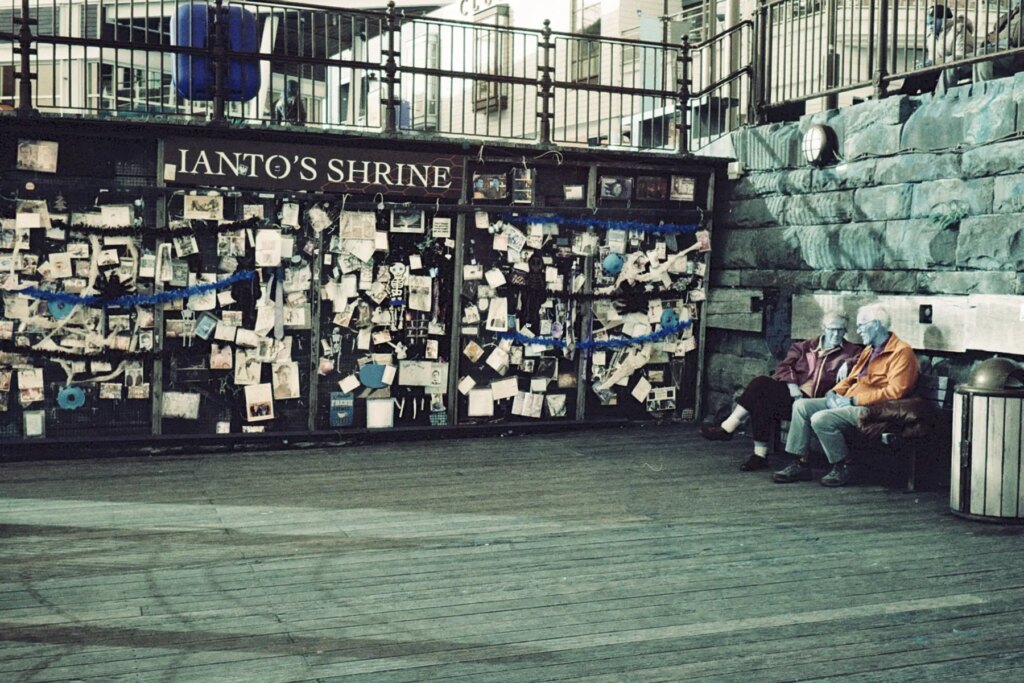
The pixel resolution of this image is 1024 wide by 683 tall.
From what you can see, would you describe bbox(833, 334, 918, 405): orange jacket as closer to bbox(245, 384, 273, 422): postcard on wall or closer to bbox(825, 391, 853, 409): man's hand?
bbox(825, 391, 853, 409): man's hand

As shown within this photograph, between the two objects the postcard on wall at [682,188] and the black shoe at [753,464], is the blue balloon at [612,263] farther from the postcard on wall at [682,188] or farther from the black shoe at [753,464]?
the black shoe at [753,464]

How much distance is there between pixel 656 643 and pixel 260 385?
5.68 metres

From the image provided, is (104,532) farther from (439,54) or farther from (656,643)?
(439,54)

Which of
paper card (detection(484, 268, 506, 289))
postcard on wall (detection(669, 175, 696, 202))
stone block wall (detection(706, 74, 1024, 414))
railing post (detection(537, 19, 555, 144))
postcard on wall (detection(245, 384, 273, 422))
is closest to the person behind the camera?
stone block wall (detection(706, 74, 1024, 414))

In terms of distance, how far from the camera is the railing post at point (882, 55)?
8961 millimetres

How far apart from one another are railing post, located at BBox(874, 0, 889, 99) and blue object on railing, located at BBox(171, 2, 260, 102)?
5.18 meters

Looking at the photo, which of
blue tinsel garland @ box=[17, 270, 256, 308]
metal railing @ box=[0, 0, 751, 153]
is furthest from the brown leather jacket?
blue tinsel garland @ box=[17, 270, 256, 308]

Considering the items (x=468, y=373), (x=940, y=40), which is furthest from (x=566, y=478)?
(x=940, y=40)

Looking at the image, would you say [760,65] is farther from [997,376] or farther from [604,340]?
[997,376]

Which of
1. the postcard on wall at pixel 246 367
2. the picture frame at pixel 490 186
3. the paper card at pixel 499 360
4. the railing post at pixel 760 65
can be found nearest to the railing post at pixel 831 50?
the railing post at pixel 760 65

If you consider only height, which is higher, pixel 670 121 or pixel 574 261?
pixel 670 121

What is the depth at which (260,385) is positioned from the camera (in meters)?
9.45

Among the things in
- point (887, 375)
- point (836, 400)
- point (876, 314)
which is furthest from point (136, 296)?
point (887, 375)

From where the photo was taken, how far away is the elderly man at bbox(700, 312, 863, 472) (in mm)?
8562
